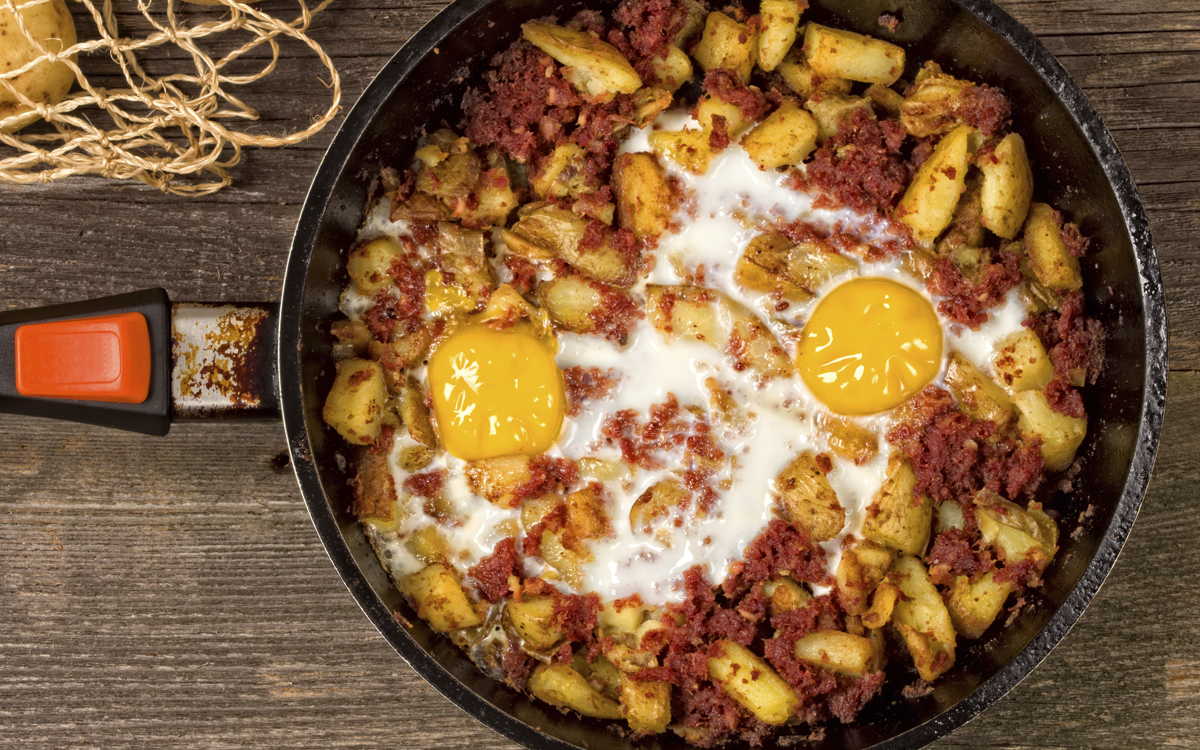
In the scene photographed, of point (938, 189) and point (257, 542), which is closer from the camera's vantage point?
point (938, 189)

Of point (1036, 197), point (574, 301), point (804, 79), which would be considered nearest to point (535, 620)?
point (574, 301)

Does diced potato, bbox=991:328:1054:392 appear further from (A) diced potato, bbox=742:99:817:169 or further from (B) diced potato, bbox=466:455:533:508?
(B) diced potato, bbox=466:455:533:508

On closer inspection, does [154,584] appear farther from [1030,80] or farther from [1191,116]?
[1191,116]

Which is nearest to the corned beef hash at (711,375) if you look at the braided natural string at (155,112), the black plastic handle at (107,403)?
the black plastic handle at (107,403)

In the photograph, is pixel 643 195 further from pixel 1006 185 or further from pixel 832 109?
pixel 1006 185

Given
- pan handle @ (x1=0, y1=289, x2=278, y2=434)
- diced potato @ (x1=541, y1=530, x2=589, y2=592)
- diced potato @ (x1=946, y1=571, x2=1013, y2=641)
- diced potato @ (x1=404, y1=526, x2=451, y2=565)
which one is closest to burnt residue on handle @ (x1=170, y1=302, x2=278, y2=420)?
pan handle @ (x1=0, y1=289, x2=278, y2=434)

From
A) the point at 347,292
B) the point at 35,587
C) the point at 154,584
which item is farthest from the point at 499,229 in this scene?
the point at 35,587
